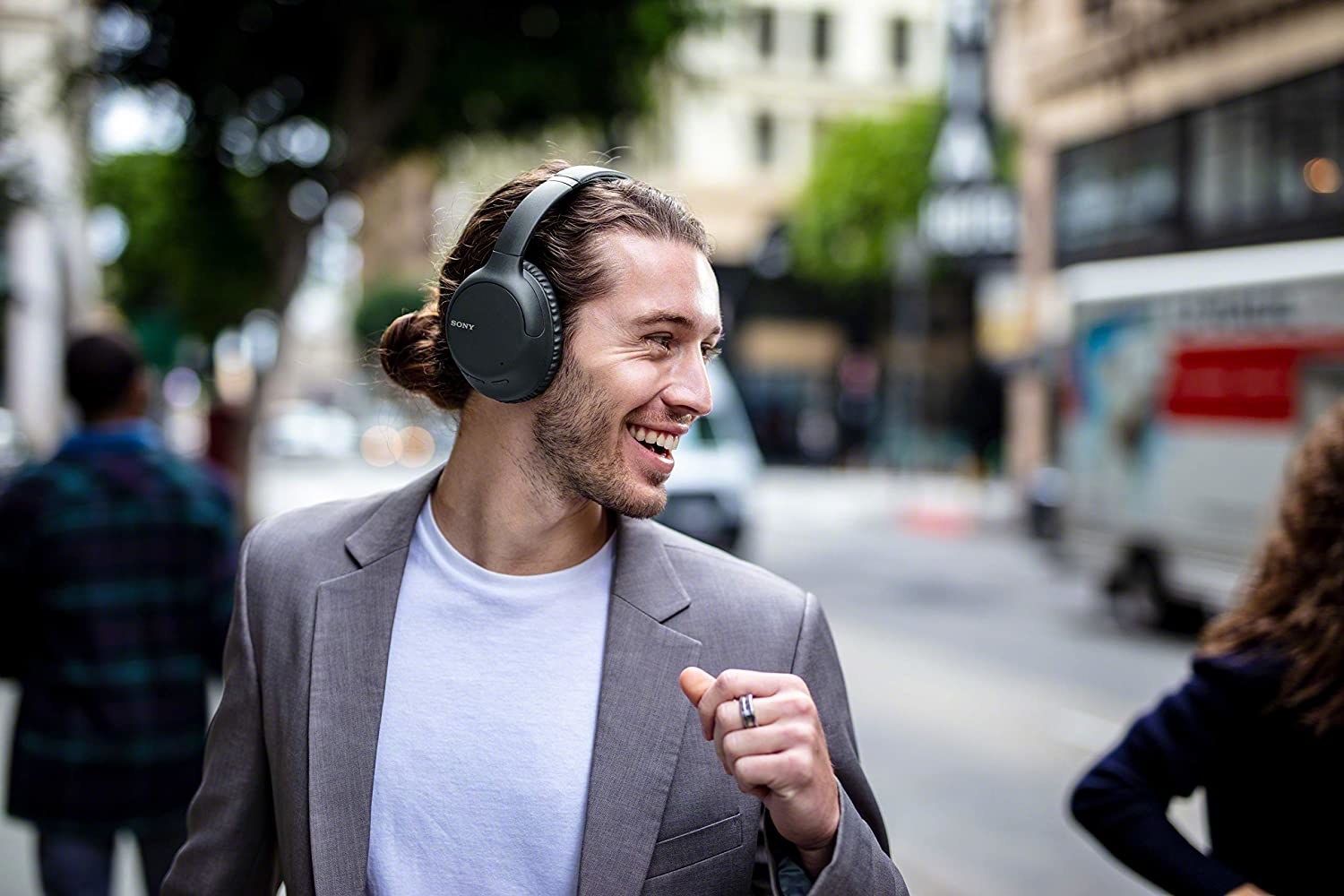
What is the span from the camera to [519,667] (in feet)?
5.71

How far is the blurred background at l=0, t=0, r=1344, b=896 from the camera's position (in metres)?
8.20

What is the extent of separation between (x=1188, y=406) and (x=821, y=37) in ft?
117

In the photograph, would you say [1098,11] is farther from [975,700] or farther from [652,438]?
[652,438]

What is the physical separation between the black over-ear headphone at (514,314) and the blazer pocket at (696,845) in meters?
0.58

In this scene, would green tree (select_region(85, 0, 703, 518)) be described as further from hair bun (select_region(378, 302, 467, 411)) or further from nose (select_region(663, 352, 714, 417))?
nose (select_region(663, 352, 714, 417))

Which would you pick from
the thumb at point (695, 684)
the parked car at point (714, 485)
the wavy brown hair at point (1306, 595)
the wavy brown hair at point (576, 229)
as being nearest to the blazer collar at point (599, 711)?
the thumb at point (695, 684)

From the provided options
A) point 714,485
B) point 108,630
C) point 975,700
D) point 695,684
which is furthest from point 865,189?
point 695,684

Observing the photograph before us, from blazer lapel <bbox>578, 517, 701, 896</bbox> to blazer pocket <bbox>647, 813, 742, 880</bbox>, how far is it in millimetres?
21

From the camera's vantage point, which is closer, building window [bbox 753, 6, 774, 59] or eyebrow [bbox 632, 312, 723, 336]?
eyebrow [bbox 632, 312, 723, 336]

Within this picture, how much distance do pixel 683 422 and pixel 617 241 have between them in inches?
9.6

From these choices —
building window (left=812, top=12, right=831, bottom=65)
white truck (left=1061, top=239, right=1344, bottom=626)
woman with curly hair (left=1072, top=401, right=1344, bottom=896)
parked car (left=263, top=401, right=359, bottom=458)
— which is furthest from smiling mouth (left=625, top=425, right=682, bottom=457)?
building window (left=812, top=12, right=831, bottom=65)

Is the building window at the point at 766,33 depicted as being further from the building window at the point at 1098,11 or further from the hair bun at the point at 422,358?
the hair bun at the point at 422,358

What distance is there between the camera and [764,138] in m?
44.1

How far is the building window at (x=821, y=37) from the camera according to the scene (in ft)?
145
